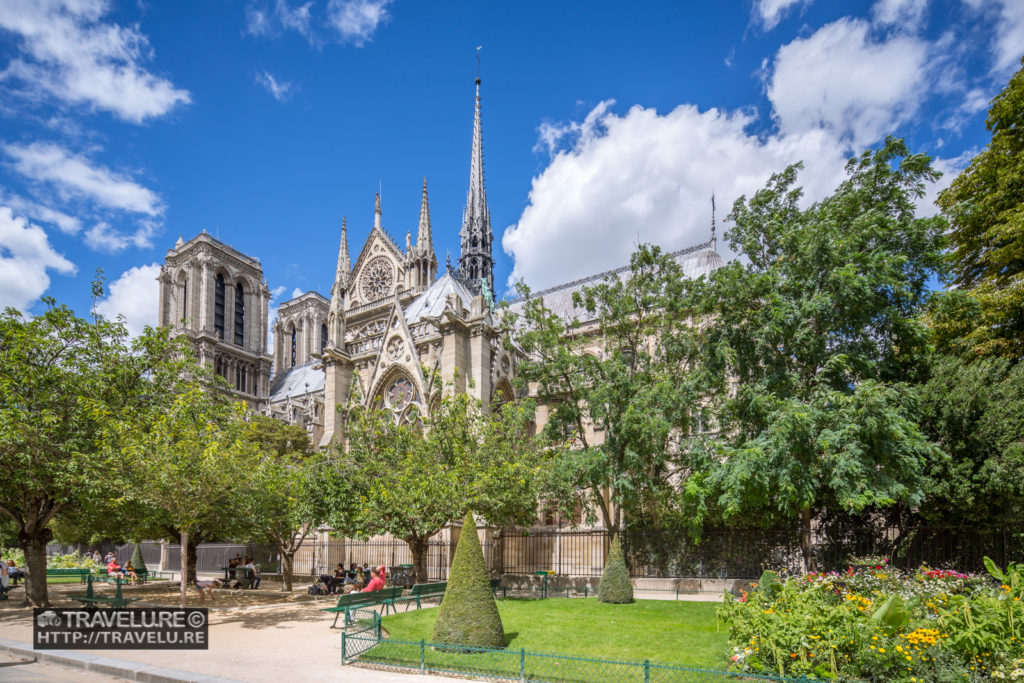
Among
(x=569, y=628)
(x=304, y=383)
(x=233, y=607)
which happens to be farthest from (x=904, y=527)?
(x=304, y=383)

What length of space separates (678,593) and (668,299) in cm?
909

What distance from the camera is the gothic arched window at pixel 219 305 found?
208ft

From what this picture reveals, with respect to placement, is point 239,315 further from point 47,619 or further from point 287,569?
point 47,619

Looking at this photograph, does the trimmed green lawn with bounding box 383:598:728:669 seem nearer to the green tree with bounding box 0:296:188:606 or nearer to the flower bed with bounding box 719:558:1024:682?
the flower bed with bounding box 719:558:1024:682

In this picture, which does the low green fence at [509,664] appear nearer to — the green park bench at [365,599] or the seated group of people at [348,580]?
the green park bench at [365,599]

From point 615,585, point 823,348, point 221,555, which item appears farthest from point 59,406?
point 221,555

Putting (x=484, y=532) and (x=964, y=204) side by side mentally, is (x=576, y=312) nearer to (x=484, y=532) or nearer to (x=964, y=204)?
(x=484, y=532)

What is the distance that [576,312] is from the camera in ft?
132

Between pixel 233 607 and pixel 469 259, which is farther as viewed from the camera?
pixel 469 259

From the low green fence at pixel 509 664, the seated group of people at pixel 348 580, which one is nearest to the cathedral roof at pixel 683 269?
the seated group of people at pixel 348 580

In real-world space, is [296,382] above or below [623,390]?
above

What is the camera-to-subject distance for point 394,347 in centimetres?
2795

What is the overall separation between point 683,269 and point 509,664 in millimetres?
31173

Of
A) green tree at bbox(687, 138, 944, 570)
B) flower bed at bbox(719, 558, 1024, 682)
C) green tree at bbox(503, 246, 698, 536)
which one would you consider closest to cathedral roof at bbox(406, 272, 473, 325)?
green tree at bbox(503, 246, 698, 536)
